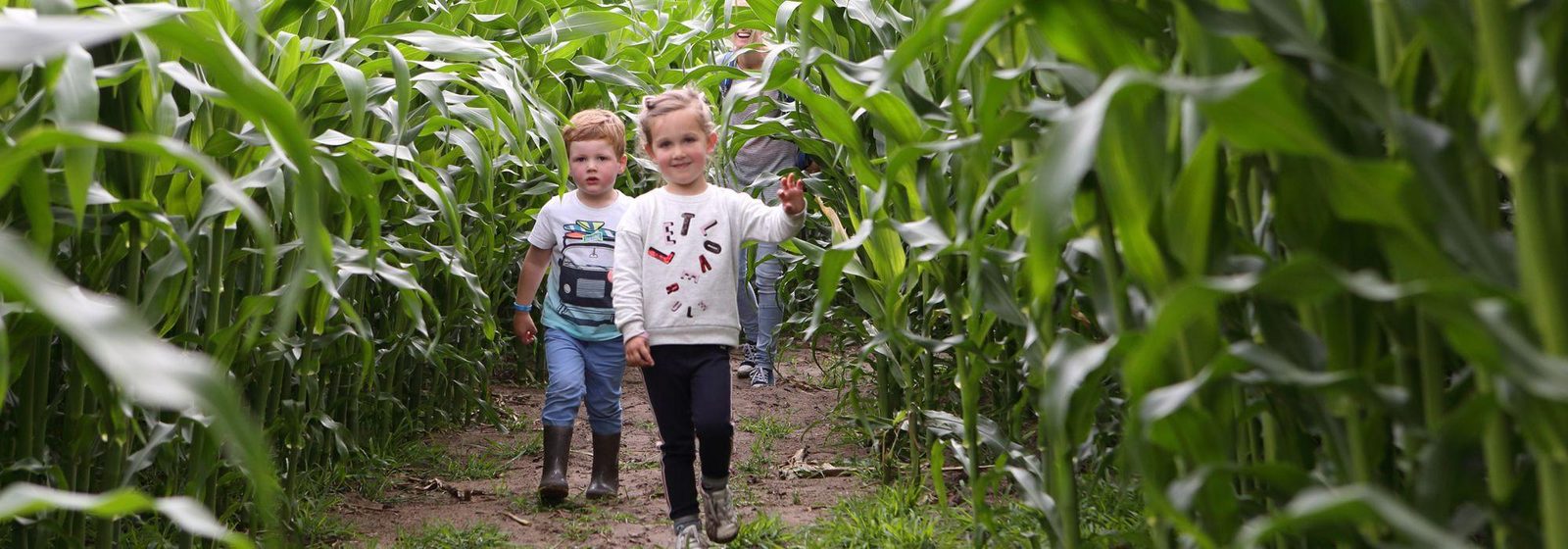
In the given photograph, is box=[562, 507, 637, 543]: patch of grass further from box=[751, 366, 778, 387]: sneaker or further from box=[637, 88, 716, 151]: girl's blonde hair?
box=[751, 366, 778, 387]: sneaker

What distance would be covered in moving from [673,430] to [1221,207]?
2150mm

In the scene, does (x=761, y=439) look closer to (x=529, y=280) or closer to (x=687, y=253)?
(x=529, y=280)

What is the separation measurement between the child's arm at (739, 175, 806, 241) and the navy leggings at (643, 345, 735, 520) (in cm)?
31

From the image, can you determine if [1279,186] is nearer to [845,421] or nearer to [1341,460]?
[1341,460]

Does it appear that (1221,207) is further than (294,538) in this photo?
No

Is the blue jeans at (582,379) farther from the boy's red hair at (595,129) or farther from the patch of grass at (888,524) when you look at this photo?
the patch of grass at (888,524)

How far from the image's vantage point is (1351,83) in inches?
38.7

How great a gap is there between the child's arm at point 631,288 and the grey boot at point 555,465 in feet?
2.12

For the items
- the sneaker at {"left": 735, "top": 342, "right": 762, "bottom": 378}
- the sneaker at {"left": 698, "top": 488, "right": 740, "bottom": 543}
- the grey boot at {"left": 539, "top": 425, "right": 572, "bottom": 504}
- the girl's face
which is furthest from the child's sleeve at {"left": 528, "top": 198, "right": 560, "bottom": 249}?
the sneaker at {"left": 735, "top": 342, "right": 762, "bottom": 378}

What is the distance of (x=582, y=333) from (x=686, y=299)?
656mm

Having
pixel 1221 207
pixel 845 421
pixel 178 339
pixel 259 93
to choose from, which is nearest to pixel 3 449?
pixel 178 339

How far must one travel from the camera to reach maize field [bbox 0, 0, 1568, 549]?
A: 884 mm

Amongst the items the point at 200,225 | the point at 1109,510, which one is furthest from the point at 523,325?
the point at 200,225

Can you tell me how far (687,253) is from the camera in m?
3.15
